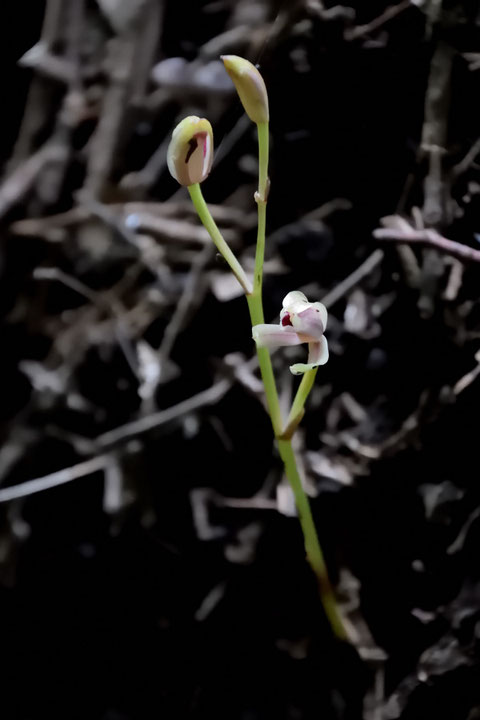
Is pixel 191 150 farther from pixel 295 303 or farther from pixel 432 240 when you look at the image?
pixel 432 240

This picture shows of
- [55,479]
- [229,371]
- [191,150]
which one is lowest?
[55,479]

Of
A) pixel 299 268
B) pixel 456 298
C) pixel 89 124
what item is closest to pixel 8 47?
pixel 89 124

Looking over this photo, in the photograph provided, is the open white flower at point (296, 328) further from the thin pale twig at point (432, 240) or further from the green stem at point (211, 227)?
the thin pale twig at point (432, 240)

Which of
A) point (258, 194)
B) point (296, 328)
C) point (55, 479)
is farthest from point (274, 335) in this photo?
point (55, 479)

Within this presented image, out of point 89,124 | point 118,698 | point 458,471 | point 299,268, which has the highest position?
point 89,124

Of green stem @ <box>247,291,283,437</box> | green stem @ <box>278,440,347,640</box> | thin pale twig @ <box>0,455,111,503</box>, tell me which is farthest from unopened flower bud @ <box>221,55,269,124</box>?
thin pale twig @ <box>0,455,111,503</box>

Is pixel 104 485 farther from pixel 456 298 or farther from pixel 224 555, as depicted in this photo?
pixel 456 298
